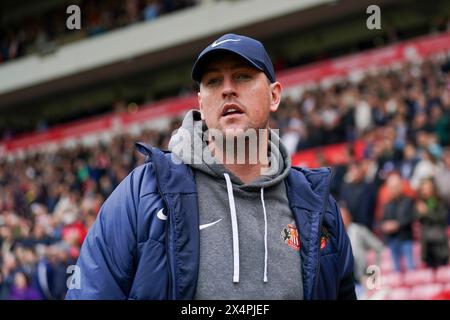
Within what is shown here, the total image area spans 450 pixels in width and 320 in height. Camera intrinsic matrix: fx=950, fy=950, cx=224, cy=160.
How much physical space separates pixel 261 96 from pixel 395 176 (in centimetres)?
693

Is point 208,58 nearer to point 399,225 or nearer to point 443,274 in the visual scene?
point 443,274

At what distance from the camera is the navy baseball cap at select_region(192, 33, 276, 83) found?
9.65 feet

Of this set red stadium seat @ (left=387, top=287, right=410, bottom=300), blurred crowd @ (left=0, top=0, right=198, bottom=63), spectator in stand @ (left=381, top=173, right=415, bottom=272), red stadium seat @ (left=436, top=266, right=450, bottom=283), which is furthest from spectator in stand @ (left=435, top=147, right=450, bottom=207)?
blurred crowd @ (left=0, top=0, right=198, bottom=63)

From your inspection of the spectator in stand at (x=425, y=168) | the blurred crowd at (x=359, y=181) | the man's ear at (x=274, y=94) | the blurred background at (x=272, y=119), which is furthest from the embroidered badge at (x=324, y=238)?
the spectator in stand at (x=425, y=168)

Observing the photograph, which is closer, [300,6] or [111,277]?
[111,277]

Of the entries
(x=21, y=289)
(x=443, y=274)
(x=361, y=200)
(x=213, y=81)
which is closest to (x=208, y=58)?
(x=213, y=81)

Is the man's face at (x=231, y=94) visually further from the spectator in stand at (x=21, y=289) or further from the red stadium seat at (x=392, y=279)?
the spectator in stand at (x=21, y=289)

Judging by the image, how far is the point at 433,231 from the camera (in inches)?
356

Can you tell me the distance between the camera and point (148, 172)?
2.97 meters

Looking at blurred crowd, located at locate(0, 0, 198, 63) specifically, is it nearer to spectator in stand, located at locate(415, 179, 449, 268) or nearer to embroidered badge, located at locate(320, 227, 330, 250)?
spectator in stand, located at locate(415, 179, 449, 268)

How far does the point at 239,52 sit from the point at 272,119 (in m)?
12.8

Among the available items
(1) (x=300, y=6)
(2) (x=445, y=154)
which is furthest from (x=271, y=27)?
(2) (x=445, y=154)

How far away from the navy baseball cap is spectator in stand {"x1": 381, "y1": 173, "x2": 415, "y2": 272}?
655 cm
